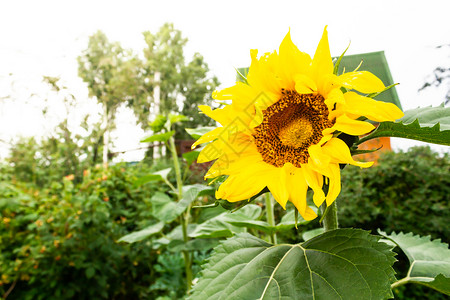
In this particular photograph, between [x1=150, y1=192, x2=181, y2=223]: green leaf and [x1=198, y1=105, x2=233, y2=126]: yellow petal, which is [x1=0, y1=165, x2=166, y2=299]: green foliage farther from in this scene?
[x1=198, y1=105, x2=233, y2=126]: yellow petal

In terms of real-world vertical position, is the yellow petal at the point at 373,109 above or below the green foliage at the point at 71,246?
above

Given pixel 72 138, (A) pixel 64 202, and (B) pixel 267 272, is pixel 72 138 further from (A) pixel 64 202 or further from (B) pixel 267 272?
(B) pixel 267 272

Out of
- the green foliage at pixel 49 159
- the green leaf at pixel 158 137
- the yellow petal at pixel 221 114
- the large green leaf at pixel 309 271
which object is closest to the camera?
the large green leaf at pixel 309 271

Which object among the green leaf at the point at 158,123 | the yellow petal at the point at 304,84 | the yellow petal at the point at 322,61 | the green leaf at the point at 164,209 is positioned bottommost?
the green leaf at the point at 164,209

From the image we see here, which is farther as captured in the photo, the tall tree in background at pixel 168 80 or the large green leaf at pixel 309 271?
the tall tree in background at pixel 168 80


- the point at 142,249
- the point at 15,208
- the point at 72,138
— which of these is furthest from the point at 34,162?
the point at 142,249

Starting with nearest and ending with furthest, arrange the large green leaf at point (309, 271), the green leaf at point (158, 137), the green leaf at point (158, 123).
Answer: the large green leaf at point (309, 271) < the green leaf at point (158, 137) < the green leaf at point (158, 123)

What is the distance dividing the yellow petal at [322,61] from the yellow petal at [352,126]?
75 millimetres

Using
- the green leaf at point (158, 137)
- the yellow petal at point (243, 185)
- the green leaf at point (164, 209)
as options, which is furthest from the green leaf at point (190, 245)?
the yellow petal at point (243, 185)

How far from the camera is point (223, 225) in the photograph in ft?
3.10

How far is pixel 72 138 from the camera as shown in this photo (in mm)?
3854

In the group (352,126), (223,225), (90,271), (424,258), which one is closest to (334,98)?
(352,126)

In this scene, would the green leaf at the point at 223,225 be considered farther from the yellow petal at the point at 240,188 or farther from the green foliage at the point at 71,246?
the green foliage at the point at 71,246

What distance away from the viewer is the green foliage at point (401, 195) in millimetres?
2041
